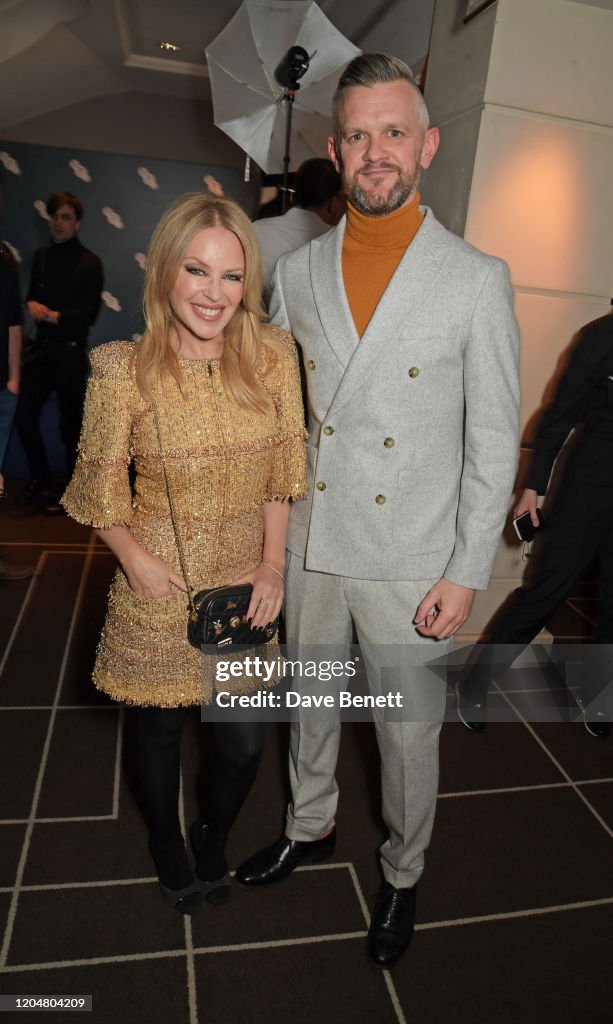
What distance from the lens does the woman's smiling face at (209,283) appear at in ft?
4.80

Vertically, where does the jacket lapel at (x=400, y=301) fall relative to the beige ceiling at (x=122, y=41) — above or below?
below

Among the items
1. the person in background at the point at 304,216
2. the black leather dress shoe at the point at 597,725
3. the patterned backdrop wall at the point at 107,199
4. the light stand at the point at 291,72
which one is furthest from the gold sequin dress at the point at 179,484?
the patterned backdrop wall at the point at 107,199

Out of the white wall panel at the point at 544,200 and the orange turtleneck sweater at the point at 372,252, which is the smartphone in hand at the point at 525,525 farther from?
the orange turtleneck sweater at the point at 372,252

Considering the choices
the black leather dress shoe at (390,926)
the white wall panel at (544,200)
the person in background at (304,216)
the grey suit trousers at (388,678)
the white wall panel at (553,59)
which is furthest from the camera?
the person in background at (304,216)

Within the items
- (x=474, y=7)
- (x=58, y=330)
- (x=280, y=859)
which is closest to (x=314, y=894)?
(x=280, y=859)

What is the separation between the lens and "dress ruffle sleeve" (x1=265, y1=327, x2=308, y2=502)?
1632 millimetres

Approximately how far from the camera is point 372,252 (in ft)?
5.38

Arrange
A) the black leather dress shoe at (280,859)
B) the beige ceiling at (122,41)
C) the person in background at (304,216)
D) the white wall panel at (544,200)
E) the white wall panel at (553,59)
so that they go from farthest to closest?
the beige ceiling at (122,41) → the person in background at (304,216) → the white wall panel at (544,200) → the white wall panel at (553,59) → the black leather dress shoe at (280,859)

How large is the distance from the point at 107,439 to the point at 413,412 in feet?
2.17

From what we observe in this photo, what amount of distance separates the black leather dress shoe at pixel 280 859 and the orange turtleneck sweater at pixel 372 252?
1467 millimetres

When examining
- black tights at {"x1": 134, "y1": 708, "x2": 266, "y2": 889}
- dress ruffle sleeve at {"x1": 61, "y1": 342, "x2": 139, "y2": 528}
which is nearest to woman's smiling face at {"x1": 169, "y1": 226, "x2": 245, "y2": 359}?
dress ruffle sleeve at {"x1": 61, "y1": 342, "x2": 139, "y2": 528}

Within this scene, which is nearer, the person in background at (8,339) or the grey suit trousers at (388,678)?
the grey suit trousers at (388,678)

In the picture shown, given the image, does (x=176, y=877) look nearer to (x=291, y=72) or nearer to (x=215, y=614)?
(x=215, y=614)

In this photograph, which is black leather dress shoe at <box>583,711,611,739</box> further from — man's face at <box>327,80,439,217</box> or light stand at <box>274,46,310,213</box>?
light stand at <box>274,46,310,213</box>
